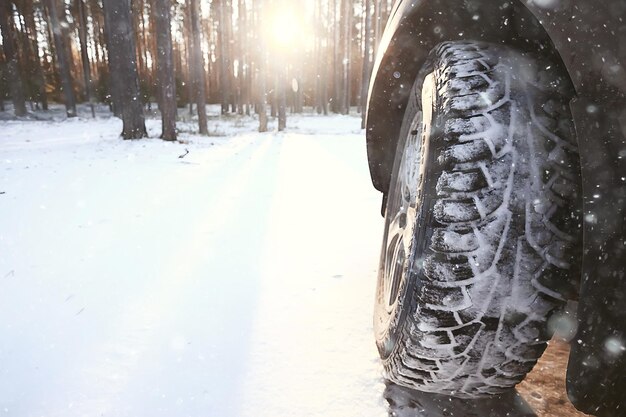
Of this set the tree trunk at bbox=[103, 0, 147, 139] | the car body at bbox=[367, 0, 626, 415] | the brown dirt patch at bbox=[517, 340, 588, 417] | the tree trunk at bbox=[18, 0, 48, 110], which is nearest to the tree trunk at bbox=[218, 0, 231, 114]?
the tree trunk at bbox=[18, 0, 48, 110]

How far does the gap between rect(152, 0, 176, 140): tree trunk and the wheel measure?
917cm

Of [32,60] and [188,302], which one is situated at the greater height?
[32,60]

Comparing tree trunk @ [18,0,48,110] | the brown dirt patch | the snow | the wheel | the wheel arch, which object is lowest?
the snow

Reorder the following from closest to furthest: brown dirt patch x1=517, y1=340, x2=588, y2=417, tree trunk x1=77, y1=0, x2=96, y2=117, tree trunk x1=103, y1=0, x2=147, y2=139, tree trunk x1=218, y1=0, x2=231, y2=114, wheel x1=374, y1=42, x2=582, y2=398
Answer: wheel x1=374, y1=42, x2=582, y2=398
brown dirt patch x1=517, y1=340, x2=588, y2=417
tree trunk x1=103, y1=0, x2=147, y2=139
tree trunk x1=77, y1=0, x2=96, y2=117
tree trunk x1=218, y1=0, x2=231, y2=114

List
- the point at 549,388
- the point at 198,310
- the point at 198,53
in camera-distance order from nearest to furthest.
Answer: the point at 549,388, the point at 198,310, the point at 198,53

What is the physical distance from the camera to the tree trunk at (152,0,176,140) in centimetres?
870

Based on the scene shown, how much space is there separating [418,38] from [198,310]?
58.4 inches

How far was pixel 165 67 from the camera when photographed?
355 inches

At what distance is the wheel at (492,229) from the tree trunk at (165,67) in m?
9.17

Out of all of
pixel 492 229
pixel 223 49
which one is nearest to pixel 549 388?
pixel 492 229

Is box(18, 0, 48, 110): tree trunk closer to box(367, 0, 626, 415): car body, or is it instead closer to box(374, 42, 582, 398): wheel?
→ box(374, 42, 582, 398): wheel

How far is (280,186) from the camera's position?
4586mm

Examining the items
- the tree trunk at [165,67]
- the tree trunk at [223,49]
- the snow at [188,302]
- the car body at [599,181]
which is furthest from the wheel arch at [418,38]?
the tree trunk at [223,49]

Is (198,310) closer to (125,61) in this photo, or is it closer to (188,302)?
(188,302)
